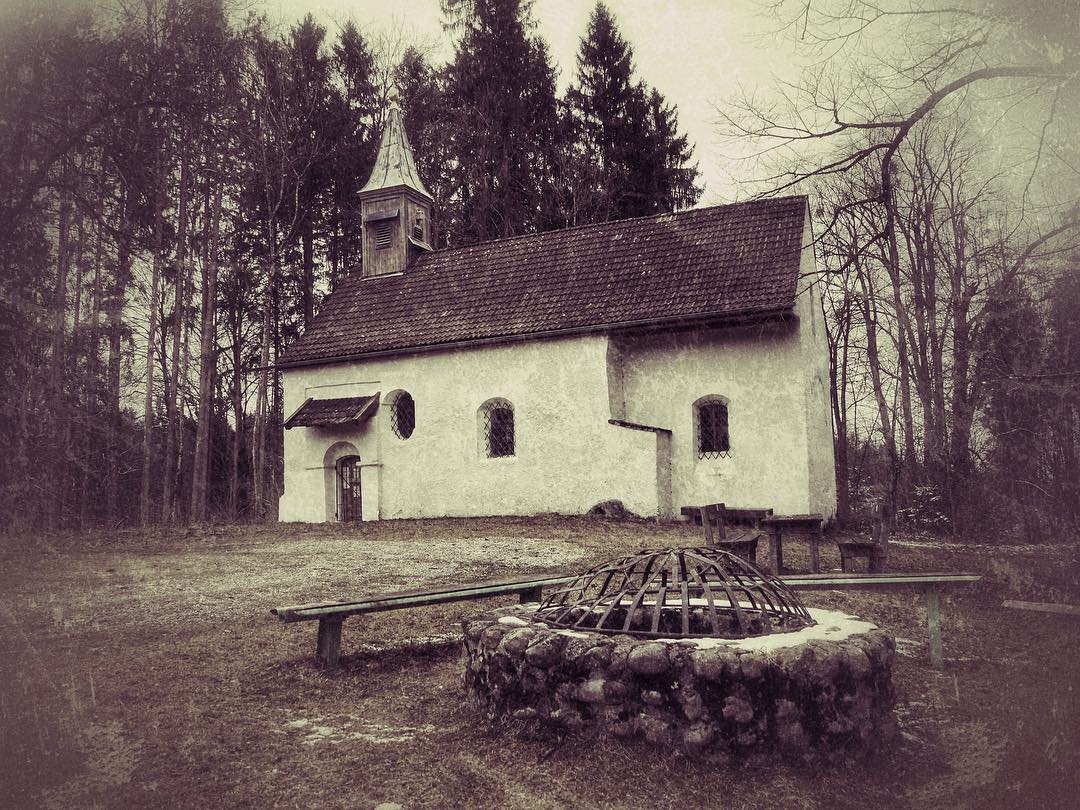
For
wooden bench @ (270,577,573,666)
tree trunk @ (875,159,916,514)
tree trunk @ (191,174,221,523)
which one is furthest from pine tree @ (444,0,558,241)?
wooden bench @ (270,577,573,666)

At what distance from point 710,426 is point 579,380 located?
9.04ft

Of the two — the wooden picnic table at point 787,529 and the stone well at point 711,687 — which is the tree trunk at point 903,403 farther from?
the stone well at point 711,687

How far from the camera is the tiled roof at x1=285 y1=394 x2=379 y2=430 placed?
1819cm

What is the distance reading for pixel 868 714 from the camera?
13.0 feet

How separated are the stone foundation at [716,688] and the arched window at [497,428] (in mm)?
13285

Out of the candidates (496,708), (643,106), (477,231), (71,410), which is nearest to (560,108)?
(643,106)

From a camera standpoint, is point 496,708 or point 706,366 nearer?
point 496,708

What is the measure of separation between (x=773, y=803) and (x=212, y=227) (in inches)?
805

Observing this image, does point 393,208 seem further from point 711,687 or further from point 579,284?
point 711,687

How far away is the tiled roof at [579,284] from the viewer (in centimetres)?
1562

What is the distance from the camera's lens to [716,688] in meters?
3.76

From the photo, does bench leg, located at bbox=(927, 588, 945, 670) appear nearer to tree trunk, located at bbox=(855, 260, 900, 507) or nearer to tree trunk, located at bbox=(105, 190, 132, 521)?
tree trunk, located at bbox=(105, 190, 132, 521)

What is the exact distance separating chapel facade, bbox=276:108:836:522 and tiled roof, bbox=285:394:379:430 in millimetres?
53

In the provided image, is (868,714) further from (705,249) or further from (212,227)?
(212,227)
